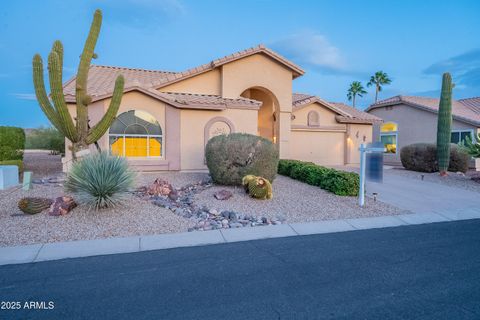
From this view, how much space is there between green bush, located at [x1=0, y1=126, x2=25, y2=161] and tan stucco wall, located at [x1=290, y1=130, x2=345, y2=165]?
49.1 feet

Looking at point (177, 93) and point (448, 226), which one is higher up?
point (177, 93)

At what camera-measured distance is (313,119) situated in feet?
64.2

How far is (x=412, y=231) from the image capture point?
6.70m

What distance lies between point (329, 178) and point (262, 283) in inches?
283

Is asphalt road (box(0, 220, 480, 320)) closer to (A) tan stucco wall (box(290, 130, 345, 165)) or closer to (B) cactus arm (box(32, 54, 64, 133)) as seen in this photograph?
(B) cactus arm (box(32, 54, 64, 133))

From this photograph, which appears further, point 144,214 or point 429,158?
point 429,158

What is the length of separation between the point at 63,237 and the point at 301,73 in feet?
50.9

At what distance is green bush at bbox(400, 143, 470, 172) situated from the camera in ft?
53.8

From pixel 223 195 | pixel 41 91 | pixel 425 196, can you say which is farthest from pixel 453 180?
pixel 41 91

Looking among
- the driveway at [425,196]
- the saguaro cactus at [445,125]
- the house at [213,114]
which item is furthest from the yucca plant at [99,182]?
the saguaro cactus at [445,125]

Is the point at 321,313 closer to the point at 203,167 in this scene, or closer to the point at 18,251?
the point at 18,251

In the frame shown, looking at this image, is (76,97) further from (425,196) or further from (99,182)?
(425,196)

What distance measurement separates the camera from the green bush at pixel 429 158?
16.4 m

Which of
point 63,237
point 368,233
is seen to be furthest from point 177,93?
point 368,233
